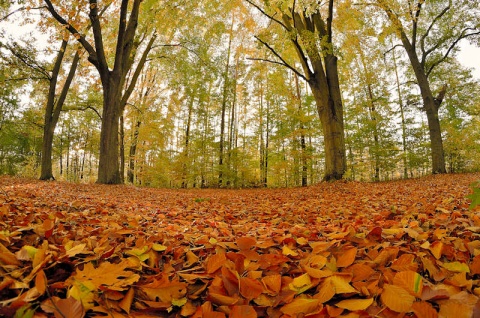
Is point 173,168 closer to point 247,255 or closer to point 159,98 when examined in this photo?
point 159,98

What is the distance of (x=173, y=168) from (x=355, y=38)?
33.9 ft

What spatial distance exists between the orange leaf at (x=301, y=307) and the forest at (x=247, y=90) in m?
6.20

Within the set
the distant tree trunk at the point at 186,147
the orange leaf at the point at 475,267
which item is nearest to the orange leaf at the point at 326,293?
the orange leaf at the point at 475,267

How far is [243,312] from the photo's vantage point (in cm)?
71

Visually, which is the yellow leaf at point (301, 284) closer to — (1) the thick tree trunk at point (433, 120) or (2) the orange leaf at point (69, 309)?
(2) the orange leaf at point (69, 309)

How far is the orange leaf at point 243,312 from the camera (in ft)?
2.32

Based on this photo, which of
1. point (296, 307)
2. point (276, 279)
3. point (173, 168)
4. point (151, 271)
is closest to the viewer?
point (296, 307)

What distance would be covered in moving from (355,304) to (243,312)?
0.33 m

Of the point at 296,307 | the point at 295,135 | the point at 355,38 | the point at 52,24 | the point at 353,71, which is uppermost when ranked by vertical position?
the point at 353,71

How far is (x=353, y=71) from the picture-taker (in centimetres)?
A: 1527

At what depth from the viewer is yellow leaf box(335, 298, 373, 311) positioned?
0.75m

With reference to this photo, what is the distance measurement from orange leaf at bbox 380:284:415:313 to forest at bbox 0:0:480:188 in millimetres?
6120

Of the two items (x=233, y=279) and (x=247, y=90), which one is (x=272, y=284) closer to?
(x=233, y=279)

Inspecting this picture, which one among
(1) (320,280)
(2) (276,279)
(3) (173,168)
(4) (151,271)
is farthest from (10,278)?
(3) (173,168)
